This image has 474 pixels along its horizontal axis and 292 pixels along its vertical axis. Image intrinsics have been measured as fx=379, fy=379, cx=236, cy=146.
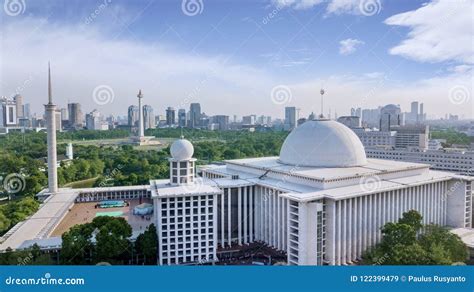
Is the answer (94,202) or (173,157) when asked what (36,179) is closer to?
(94,202)

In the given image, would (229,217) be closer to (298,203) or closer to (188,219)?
(188,219)

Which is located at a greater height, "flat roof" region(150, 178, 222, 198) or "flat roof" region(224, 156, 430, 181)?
"flat roof" region(224, 156, 430, 181)

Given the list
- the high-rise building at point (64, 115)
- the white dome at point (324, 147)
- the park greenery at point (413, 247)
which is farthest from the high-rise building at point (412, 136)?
the high-rise building at point (64, 115)

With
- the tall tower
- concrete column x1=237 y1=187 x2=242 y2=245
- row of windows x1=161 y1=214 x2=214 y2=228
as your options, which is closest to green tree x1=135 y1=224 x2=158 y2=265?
row of windows x1=161 y1=214 x2=214 y2=228

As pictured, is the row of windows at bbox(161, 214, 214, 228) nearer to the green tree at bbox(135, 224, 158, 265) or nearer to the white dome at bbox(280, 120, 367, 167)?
the green tree at bbox(135, 224, 158, 265)
